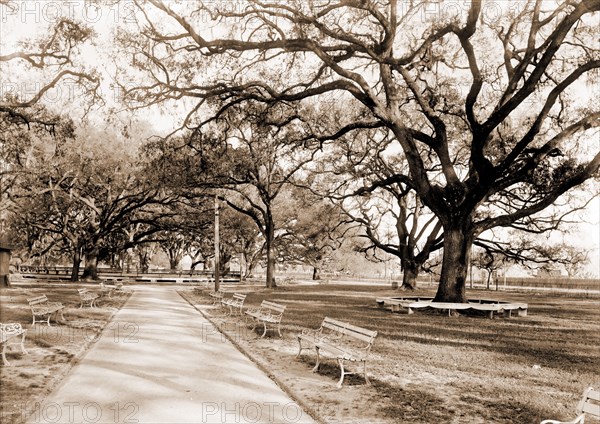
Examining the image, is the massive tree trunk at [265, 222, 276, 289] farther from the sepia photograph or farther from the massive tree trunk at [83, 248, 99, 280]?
the massive tree trunk at [83, 248, 99, 280]

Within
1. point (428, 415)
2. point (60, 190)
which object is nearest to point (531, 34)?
point (428, 415)

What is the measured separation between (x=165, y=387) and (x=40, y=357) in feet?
11.0

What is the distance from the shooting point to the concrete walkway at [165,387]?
5754 mm

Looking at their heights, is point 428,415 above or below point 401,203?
below

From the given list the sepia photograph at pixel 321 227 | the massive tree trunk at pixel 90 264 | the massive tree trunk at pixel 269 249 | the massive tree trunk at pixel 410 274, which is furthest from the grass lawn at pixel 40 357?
the massive tree trunk at pixel 410 274

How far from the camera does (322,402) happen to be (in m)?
6.53

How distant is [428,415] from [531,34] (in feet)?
48.6

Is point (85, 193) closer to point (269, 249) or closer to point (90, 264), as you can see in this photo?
point (90, 264)

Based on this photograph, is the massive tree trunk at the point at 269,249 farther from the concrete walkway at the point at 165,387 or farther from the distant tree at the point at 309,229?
the concrete walkway at the point at 165,387

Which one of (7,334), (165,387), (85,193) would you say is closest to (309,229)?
(85,193)

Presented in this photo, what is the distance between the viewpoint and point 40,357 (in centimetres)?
886

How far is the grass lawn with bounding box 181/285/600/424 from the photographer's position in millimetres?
6309

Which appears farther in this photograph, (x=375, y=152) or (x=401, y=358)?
(x=375, y=152)

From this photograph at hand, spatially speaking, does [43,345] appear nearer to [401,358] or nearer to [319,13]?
[401,358]
